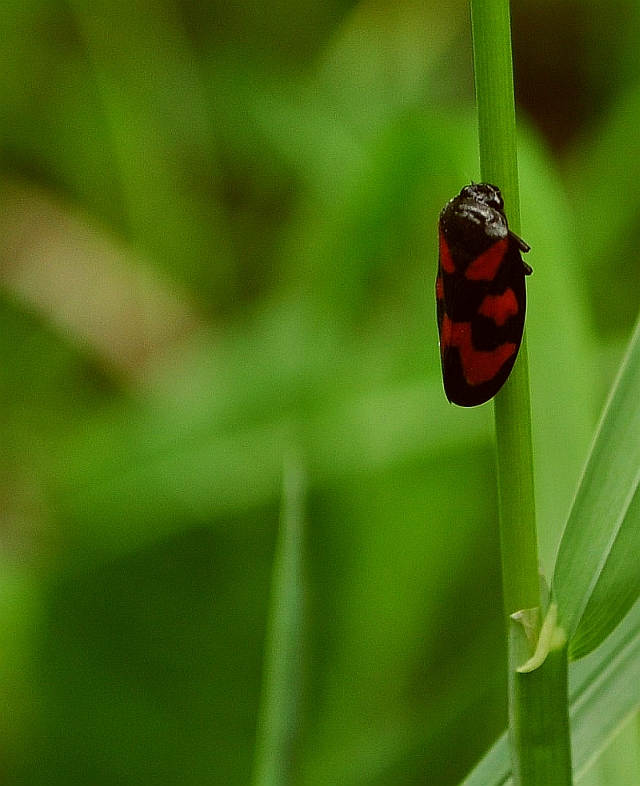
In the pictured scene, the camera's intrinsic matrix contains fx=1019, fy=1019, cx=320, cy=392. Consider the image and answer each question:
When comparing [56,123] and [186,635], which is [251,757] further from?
[56,123]

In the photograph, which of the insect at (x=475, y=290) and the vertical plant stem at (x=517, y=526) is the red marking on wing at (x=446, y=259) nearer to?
the insect at (x=475, y=290)

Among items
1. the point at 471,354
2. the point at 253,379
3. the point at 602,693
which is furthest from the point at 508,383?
the point at 253,379

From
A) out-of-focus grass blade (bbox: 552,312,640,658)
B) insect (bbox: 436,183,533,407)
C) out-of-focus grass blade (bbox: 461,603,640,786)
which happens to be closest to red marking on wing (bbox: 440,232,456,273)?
insect (bbox: 436,183,533,407)

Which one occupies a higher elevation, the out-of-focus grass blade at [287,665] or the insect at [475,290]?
the insect at [475,290]

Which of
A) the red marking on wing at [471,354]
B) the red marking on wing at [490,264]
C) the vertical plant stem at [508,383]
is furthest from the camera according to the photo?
the red marking on wing at [490,264]

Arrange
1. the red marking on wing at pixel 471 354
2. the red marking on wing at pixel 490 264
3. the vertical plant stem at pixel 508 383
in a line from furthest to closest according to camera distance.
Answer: the red marking on wing at pixel 490 264 < the red marking on wing at pixel 471 354 < the vertical plant stem at pixel 508 383

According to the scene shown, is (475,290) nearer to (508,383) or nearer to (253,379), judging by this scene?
(508,383)

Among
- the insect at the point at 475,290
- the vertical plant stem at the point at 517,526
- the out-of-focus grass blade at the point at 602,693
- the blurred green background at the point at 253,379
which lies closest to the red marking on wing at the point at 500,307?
the insect at the point at 475,290
